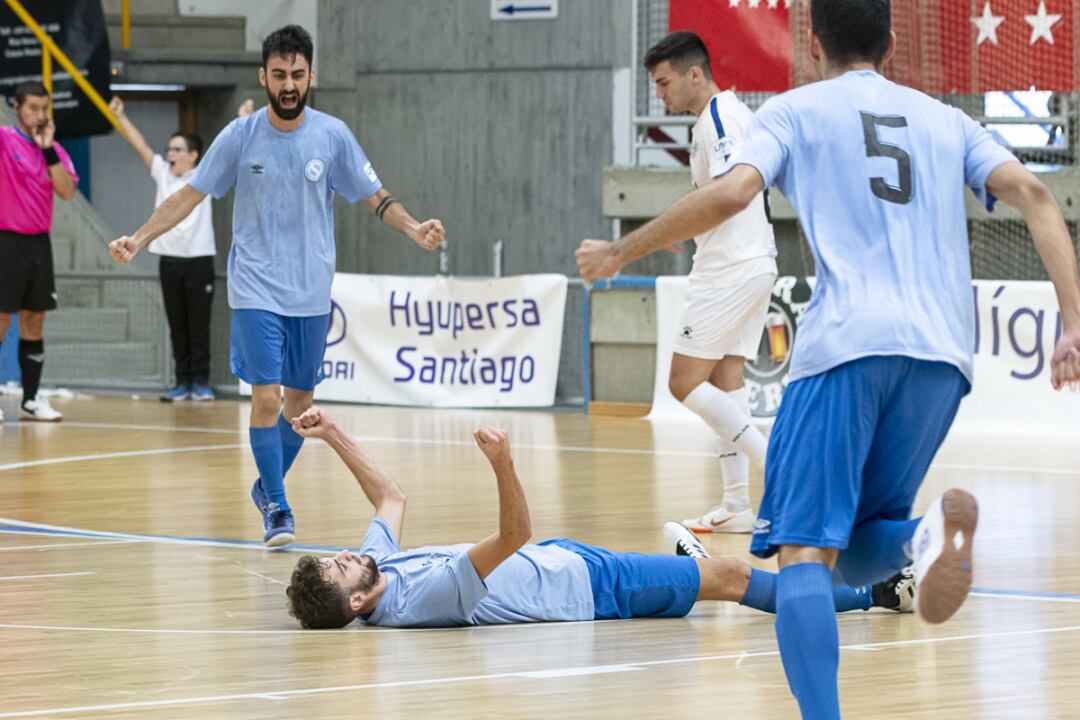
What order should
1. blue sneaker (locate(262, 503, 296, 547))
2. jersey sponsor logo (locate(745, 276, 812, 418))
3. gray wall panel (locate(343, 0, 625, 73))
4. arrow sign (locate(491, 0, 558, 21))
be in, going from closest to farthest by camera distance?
1. blue sneaker (locate(262, 503, 296, 547))
2. jersey sponsor logo (locate(745, 276, 812, 418))
3. gray wall panel (locate(343, 0, 625, 73))
4. arrow sign (locate(491, 0, 558, 21))

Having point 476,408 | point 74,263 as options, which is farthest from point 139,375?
point 476,408

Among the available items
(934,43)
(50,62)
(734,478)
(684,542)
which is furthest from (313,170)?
(50,62)

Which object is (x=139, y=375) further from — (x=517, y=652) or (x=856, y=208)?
(x=856, y=208)

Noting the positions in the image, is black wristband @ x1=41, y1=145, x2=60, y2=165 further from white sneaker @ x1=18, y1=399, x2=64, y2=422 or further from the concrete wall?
the concrete wall

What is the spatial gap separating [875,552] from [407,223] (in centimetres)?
436

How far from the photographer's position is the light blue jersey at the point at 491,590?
6.09 metres

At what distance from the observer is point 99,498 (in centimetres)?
971

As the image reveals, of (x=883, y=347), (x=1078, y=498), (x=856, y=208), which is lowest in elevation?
(x=1078, y=498)

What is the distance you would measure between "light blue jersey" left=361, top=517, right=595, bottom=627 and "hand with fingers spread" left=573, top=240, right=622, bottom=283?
6.75 ft

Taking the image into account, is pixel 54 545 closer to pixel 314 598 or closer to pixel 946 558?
pixel 314 598

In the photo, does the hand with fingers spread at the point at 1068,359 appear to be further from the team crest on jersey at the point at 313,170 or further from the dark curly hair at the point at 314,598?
the team crest on jersey at the point at 313,170

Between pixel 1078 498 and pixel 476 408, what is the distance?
6.98m

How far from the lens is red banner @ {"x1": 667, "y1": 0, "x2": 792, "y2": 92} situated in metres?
15.6

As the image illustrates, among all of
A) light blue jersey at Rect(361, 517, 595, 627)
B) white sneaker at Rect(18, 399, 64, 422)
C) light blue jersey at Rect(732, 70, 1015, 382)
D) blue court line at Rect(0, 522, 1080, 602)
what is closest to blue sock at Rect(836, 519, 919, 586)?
light blue jersey at Rect(732, 70, 1015, 382)
